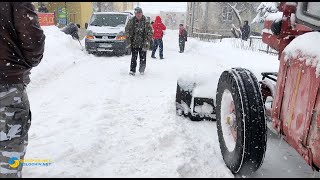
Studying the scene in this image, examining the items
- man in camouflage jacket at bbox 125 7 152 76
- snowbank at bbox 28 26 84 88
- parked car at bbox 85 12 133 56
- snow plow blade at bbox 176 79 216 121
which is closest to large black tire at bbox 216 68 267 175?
snow plow blade at bbox 176 79 216 121

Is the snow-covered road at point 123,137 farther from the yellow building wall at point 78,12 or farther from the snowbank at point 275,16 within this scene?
the yellow building wall at point 78,12

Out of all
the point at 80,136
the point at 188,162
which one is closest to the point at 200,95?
the point at 188,162

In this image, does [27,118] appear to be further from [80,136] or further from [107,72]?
[107,72]

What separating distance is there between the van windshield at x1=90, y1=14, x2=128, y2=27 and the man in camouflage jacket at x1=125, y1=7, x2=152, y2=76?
489 centimetres

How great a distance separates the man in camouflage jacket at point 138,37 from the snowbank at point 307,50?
20.2 ft

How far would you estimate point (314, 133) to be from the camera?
72.3 inches

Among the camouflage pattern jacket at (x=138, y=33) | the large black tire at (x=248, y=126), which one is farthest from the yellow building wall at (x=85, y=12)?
the large black tire at (x=248, y=126)

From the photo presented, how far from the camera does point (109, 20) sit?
13312mm

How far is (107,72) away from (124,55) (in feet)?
14.0

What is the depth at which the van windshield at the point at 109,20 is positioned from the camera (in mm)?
13195

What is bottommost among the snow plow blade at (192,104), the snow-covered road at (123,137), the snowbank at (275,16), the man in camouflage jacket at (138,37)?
the snow-covered road at (123,137)

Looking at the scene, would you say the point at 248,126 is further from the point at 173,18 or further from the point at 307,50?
the point at 173,18

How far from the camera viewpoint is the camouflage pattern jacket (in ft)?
26.9
